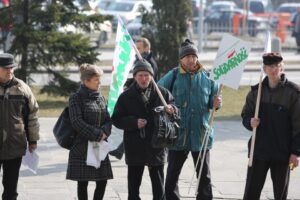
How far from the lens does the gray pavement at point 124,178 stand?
33.0ft

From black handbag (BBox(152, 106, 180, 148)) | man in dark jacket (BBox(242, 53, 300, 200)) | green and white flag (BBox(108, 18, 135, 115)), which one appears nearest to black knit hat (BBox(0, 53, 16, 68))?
black handbag (BBox(152, 106, 180, 148))

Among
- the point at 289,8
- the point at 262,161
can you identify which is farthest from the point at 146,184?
the point at 289,8

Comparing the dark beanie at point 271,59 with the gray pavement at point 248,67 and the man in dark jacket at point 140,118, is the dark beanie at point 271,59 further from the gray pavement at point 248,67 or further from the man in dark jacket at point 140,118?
the gray pavement at point 248,67

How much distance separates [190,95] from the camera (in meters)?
9.01

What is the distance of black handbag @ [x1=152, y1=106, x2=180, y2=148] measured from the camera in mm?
8430

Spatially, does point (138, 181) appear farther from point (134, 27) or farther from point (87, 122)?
point (134, 27)

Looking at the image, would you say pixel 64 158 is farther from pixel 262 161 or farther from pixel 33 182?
pixel 262 161

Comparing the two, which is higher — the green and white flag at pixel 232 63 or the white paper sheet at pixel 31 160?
the green and white flag at pixel 232 63

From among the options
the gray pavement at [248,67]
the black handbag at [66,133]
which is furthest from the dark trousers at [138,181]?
the gray pavement at [248,67]

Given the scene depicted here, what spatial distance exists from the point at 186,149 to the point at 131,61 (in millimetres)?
1415

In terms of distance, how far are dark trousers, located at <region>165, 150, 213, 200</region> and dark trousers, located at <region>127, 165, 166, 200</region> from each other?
41 centimetres

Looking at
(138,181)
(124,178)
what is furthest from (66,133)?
(124,178)

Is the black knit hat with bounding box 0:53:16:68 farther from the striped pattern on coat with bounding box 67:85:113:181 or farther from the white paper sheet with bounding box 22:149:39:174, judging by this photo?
the white paper sheet with bounding box 22:149:39:174

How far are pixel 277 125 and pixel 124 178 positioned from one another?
355 cm
